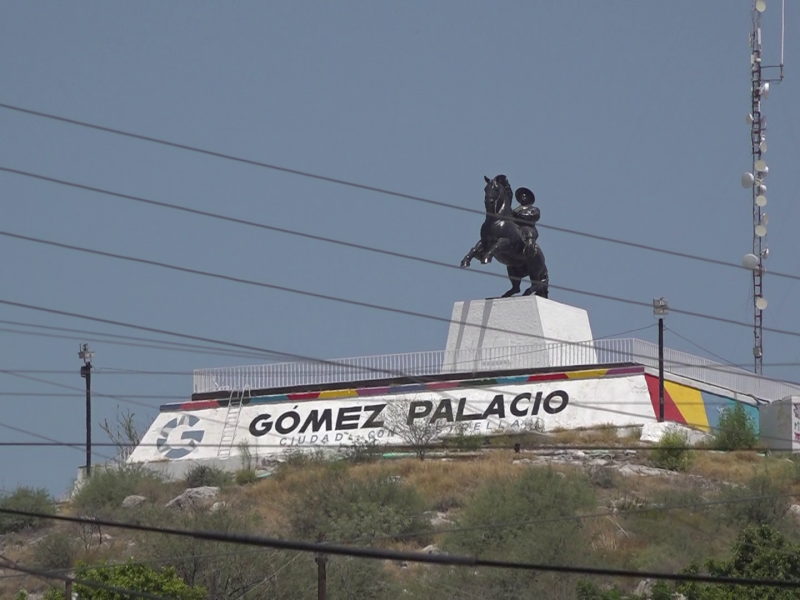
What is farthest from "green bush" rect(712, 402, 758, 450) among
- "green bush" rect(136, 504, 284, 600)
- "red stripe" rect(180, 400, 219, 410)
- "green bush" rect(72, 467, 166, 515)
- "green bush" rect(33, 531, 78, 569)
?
"green bush" rect(33, 531, 78, 569)

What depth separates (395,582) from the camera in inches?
1043

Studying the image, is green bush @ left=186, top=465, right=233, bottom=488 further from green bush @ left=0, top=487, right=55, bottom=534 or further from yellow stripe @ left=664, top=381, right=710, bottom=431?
yellow stripe @ left=664, top=381, right=710, bottom=431

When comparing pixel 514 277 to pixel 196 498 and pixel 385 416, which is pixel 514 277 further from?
pixel 196 498

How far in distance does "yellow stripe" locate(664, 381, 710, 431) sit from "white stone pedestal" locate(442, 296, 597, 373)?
221 centimetres

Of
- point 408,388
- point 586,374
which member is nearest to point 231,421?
point 408,388

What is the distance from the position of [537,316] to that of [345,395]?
5451mm

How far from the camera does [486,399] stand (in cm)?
3869

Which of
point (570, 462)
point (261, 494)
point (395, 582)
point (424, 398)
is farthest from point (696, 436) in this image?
point (395, 582)

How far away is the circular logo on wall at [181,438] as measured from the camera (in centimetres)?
4028

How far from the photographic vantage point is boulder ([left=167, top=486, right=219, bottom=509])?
110 feet

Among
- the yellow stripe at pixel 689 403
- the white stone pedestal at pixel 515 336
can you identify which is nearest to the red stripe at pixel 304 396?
the white stone pedestal at pixel 515 336

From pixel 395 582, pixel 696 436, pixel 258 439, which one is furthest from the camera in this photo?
pixel 258 439

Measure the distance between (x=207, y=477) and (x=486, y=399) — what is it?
730 centimetres

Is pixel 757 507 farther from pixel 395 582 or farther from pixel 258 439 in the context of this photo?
pixel 258 439
